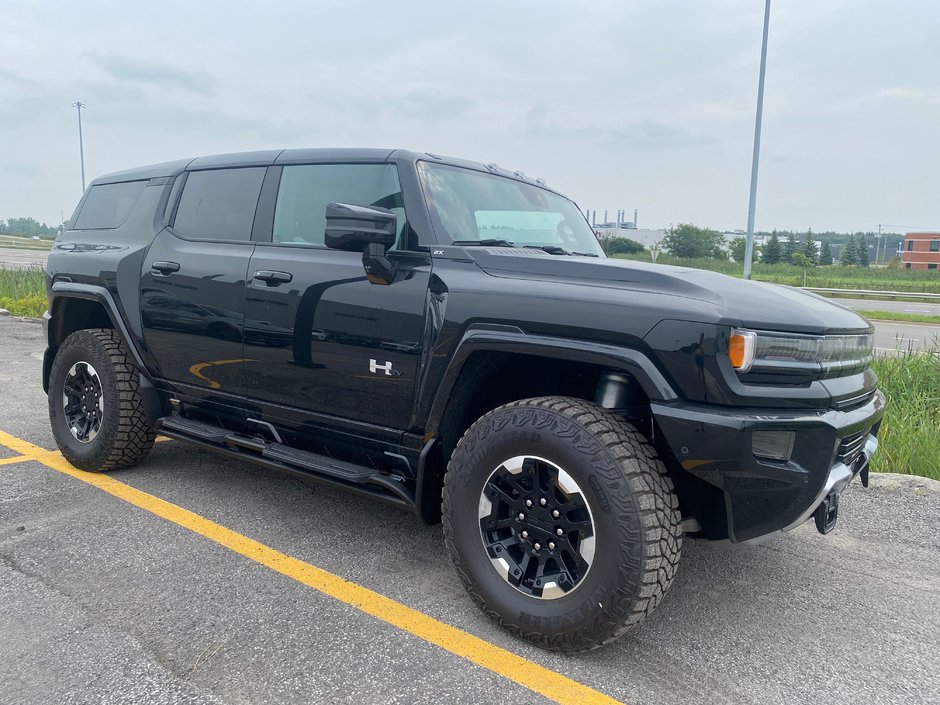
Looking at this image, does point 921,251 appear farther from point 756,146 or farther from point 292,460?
point 292,460

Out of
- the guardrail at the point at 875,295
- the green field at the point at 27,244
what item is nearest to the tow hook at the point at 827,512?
the guardrail at the point at 875,295

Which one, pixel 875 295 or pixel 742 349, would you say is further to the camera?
pixel 875 295

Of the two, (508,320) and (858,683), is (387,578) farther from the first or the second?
(858,683)

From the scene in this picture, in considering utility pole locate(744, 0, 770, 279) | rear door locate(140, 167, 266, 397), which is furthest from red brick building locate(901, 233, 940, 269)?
rear door locate(140, 167, 266, 397)

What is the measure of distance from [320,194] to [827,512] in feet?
8.43

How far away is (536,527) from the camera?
8.07ft

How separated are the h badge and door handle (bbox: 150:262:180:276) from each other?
58.6 inches

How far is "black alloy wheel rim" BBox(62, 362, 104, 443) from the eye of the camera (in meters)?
4.15

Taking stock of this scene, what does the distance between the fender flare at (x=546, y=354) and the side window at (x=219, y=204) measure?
→ 151cm

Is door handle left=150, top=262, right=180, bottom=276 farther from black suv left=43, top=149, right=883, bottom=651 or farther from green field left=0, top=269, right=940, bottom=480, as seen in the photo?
green field left=0, top=269, right=940, bottom=480

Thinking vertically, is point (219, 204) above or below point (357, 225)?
above

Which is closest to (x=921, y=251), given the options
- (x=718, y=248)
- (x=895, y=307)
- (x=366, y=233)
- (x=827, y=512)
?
(x=718, y=248)

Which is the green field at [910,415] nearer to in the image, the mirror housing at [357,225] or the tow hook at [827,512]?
the tow hook at [827,512]

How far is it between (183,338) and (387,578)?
1.74 metres
